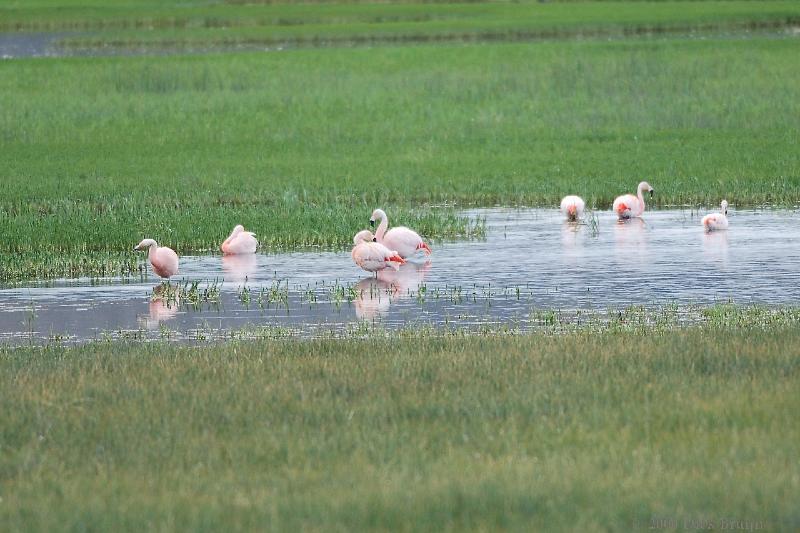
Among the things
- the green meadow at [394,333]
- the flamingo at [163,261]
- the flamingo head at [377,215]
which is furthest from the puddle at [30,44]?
the flamingo at [163,261]

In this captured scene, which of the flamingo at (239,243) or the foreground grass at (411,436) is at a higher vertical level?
the flamingo at (239,243)

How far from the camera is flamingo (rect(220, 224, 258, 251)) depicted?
1905cm

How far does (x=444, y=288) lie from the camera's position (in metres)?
16.6

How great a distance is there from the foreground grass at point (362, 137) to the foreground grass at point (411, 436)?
8.29 m

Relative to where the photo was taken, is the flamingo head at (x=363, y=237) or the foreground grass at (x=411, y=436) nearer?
the foreground grass at (x=411, y=436)

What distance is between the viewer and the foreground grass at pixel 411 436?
7.15 metres

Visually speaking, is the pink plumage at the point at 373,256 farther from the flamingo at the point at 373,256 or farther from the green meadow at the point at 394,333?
the green meadow at the point at 394,333

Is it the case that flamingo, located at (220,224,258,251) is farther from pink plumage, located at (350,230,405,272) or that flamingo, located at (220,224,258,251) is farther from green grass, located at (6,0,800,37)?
green grass, located at (6,0,800,37)

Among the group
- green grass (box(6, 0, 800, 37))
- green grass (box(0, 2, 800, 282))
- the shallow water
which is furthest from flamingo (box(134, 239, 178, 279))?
green grass (box(6, 0, 800, 37))

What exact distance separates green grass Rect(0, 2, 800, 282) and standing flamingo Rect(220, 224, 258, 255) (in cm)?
116

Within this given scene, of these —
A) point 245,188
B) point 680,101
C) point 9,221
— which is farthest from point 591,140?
point 9,221

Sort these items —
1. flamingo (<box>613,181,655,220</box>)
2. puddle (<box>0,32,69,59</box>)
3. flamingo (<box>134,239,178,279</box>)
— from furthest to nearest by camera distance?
1. puddle (<box>0,32,69,59</box>)
2. flamingo (<box>613,181,655,220</box>)
3. flamingo (<box>134,239,178,279</box>)

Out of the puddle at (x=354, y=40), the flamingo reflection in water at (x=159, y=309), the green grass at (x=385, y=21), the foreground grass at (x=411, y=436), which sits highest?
the green grass at (x=385, y=21)

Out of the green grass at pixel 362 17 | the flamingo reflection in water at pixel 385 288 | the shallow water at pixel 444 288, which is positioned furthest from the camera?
the green grass at pixel 362 17
